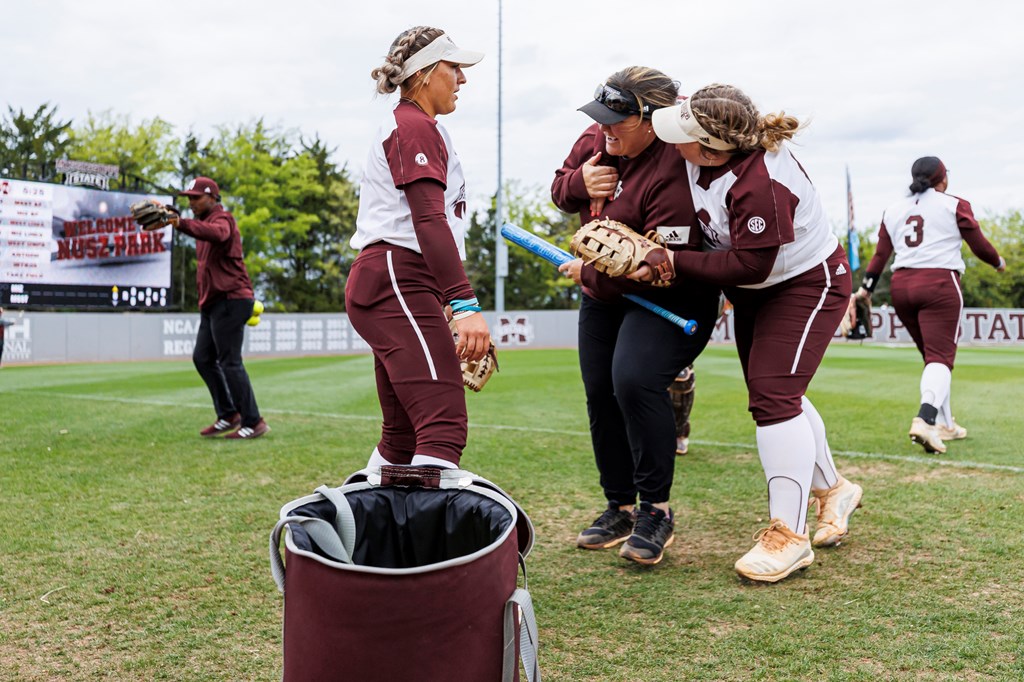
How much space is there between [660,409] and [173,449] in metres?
4.30

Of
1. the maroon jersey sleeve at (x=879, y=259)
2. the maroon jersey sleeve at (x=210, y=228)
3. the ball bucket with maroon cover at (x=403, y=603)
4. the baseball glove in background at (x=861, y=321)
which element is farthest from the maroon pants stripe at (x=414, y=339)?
the maroon jersey sleeve at (x=879, y=259)

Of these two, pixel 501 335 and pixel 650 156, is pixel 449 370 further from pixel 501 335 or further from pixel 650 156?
pixel 501 335

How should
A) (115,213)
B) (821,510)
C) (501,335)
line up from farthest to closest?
(501,335) < (115,213) < (821,510)

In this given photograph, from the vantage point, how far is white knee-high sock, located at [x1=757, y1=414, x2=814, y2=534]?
131 inches

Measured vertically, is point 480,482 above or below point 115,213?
below

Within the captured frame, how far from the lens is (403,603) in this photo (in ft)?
5.74

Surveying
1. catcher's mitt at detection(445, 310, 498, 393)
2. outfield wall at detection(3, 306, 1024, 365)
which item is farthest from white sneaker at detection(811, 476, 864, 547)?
outfield wall at detection(3, 306, 1024, 365)

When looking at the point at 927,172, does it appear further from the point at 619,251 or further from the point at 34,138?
the point at 34,138

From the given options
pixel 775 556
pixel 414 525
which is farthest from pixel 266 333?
pixel 414 525

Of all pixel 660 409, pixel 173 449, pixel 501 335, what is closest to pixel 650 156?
pixel 660 409

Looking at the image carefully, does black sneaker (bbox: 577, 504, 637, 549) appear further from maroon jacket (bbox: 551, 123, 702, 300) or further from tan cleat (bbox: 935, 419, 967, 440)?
tan cleat (bbox: 935, 419, 967, 440)

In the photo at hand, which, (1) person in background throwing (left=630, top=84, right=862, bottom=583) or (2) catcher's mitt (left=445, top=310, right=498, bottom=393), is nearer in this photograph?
(1) person in background throwing (left=630, top=84, right=862, bottom=583)

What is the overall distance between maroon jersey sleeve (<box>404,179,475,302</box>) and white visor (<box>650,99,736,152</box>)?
0.84m

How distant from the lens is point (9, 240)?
70.8 feet
